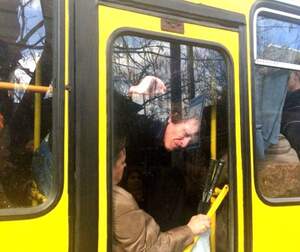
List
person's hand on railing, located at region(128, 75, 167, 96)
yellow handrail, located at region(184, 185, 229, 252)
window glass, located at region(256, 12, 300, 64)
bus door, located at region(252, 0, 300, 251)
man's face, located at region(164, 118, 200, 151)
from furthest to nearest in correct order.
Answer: window glass, located at region(256, 12, 300, 64) < bus door, located at region(252, 0, 300, 251) < yellow handrail, located at region(184, 185, 229, 252) < man's face, located at region(164, 118, 200, 151) < person's hand on railing, located at region(128, 75, 167, 96)

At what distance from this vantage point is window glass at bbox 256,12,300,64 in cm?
331

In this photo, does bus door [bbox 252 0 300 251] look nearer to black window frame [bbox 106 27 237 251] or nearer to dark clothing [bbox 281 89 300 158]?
dark clothing [bbox 281 89 300 158]

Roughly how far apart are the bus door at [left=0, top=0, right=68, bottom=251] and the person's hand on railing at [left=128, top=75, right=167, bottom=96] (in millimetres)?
424

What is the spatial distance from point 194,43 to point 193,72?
15 centimetres

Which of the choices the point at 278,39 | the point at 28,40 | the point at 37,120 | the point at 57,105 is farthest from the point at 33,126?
the point at 278,39

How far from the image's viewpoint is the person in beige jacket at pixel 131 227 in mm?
2684

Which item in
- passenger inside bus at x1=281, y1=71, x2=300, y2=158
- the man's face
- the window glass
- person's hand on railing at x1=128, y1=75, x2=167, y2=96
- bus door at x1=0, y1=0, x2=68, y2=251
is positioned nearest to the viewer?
bus door at x1=0, y1=0, x2=68, y2=251

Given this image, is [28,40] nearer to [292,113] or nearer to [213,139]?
[213,139]

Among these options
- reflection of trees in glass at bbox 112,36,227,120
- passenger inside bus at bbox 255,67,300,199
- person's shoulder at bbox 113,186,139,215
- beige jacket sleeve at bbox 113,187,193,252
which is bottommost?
beige jacket sleeve at bbox 113,187,193,252

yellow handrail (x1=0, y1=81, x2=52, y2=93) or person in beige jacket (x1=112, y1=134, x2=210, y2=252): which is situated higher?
yellow handrail (x1=0, y1=81, x2=52, y2=93)

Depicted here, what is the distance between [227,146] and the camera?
3104mm

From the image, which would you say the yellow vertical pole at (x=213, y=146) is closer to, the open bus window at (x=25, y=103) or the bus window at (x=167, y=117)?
the bus window at (x=167, y=117)

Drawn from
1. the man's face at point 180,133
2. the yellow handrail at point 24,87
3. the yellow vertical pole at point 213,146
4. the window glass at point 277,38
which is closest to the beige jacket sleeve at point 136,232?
the yellow vertical pole at point 213,146

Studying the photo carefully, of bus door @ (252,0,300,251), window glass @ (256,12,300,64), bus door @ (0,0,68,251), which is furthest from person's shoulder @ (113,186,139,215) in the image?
window glass @ (256,12,300,64)
